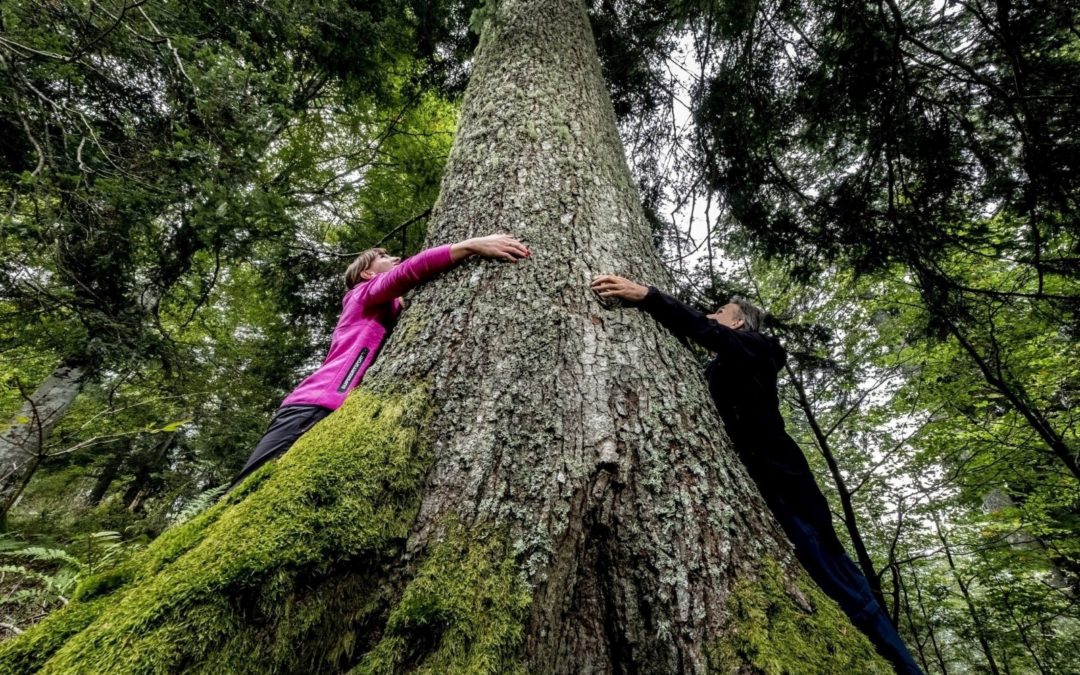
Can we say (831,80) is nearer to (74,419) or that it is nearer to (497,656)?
(497,656)

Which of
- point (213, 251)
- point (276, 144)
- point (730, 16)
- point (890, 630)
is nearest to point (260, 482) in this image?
point (890, 630)

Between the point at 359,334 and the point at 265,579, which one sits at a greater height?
the point at 359,334

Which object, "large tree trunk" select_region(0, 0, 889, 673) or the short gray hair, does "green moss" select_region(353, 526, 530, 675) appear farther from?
the short gray hair

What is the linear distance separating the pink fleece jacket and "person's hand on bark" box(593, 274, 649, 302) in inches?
28.4

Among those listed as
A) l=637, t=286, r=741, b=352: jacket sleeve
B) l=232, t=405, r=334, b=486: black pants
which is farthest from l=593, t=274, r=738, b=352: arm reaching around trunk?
l=232, t=405, r=334, b=486: black pants

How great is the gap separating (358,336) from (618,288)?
1486 millimetres

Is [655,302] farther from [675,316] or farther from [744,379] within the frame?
[744,379]

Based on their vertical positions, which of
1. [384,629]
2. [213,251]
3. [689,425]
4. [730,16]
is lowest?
[384,629]

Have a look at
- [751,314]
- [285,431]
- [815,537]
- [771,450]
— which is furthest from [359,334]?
[751,314]

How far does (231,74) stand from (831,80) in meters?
5.59

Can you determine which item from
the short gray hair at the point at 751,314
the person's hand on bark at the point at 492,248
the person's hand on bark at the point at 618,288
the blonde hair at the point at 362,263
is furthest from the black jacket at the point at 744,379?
the blonde hair at the point at 362,263

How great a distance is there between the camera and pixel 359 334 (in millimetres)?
2311

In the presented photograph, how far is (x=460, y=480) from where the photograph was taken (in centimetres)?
118

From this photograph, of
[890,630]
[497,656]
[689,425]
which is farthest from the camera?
[890,630]
